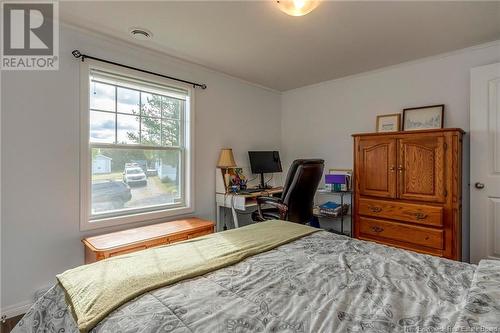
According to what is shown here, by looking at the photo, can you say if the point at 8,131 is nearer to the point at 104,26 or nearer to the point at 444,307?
the point at 104,26

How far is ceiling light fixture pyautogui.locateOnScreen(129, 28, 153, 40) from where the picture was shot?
2.29m

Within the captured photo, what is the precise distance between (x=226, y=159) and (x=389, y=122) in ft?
6.74

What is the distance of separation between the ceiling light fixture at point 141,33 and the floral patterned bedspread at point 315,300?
2.11 m

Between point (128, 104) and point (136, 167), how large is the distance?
65 cm

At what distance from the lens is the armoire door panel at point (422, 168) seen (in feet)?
7.90

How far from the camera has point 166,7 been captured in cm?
196

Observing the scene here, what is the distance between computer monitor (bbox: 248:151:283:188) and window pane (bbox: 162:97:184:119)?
45.5 inches

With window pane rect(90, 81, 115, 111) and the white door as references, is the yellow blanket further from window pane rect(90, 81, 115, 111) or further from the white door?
the white door

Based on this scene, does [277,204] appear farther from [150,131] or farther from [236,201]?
[150,131]

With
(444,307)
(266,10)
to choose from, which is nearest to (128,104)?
(266,10)

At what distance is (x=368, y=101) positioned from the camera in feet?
11.1

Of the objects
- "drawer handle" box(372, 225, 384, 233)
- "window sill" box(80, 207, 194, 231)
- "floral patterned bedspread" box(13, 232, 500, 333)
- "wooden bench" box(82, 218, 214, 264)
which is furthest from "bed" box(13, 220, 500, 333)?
"drawer handle" box(372, 225, 384, 233)

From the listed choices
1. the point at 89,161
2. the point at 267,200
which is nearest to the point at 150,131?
the point at 89,161

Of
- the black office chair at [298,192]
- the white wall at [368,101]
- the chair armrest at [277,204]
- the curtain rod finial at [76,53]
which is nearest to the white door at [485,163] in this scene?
the white wall at [368,101]
